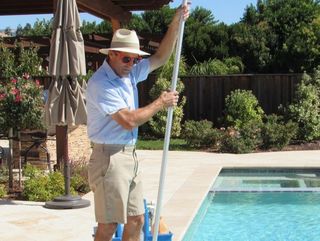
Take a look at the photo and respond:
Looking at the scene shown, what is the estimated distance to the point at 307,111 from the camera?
52.5 feet

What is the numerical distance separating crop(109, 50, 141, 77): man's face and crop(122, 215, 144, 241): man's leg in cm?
98

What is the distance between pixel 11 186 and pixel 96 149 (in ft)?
16.5

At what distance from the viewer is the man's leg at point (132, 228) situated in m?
4.02

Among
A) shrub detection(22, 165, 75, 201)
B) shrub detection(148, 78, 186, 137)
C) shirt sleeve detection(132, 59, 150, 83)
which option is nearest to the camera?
shirt sleeve detection(132, 59, 150, 83)

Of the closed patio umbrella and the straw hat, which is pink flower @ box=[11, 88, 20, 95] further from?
the straw hat

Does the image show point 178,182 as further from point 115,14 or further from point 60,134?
point 115,14

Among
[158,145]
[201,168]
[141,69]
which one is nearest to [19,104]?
[201,168]

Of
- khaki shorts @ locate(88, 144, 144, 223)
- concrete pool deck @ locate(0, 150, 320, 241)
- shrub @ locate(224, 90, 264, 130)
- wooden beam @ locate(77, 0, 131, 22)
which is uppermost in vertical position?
wooden beam @ locate(77, 0, 131, 22)

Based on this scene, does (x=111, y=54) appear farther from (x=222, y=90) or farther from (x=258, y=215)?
(x=222, y=90)

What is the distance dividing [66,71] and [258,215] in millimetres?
3356

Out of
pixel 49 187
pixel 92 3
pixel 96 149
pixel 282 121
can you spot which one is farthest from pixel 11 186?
pixel 282 121

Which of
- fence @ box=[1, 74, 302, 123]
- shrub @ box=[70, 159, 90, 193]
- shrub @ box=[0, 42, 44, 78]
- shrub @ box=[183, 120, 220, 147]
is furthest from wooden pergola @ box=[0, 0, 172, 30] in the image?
fence @ box=[1, 74, 302, 123]

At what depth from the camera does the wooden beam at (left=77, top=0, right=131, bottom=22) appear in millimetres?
11152

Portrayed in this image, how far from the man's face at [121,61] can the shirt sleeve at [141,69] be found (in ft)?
0.84
